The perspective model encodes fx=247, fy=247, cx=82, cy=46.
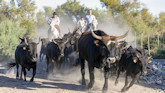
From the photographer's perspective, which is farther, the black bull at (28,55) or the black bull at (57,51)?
the black bull at (57,51)

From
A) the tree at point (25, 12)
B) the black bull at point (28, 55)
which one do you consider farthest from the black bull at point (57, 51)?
A: the tree at point (25, 12)

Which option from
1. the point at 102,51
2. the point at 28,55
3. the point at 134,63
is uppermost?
the point at 102,51

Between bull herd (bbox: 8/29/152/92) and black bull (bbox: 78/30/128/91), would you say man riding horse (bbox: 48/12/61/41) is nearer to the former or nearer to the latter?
bull herd (bbox: 8/29/152/92)

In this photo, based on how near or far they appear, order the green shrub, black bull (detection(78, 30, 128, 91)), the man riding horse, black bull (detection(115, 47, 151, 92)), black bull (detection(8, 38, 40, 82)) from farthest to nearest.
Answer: the green shrub, the man riding horse, black bull (detection(8, 38, 40, 82)), black bull (detection(115, 47, 151, 92)), black bull (detection(78, 30, 128, 91))

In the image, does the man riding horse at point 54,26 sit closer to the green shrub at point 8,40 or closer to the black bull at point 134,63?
the black bull at point 134,63

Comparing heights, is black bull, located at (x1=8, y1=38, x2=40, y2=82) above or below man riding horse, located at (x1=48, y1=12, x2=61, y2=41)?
below

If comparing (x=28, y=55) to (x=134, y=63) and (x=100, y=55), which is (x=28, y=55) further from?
(x=134, y=63)

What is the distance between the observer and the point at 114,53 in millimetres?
7562

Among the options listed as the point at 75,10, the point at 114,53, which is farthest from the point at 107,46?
the point at 75,10

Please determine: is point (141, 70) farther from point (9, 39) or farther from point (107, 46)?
point (9, 39)

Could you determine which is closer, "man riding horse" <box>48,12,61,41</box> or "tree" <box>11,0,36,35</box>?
"man riding horse" <box>48,12,61,41</box>

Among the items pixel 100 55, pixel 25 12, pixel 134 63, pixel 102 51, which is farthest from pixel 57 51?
pixel 25 12

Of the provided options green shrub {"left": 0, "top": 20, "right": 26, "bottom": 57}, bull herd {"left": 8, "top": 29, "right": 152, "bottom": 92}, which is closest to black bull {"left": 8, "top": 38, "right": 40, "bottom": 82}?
bull herd {"left": 8, "top": 29, "right": 152, "bottom": 92}

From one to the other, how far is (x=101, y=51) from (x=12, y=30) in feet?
58.7
